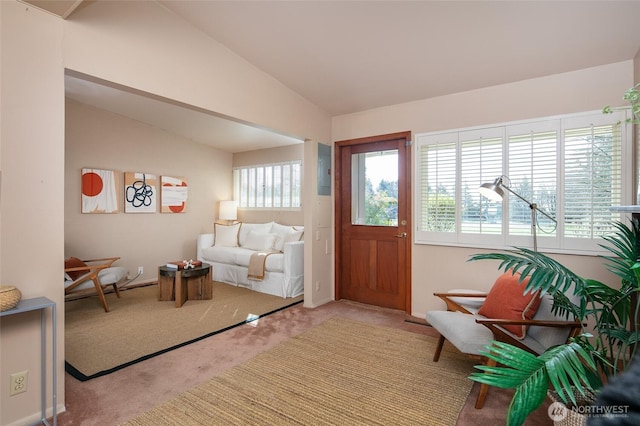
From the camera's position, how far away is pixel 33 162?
1932mm

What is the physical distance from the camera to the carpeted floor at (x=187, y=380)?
6.59 feet

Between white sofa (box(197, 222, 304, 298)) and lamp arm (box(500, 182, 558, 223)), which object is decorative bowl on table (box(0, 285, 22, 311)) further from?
lamp arm (box(500, 182, 558, 223))

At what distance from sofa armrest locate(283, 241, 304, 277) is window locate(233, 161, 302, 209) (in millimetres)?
1527

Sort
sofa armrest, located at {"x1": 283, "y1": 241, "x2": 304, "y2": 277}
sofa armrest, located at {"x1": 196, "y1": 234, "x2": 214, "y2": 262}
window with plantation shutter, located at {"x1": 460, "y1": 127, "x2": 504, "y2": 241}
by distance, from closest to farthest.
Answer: window with plantation shutter, located at {"x1": 460, "y1": 127, "x2": 504, "y2": 241}, sofa armrest, located at {"x1": 283, "y1": 241, "x2": 304, "y2": 277}, sofa armrest, located at {"x1": 196, "y1": 234, "x2": 214, "y2": 262}

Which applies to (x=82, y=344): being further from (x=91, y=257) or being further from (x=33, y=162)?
(x=91, y=257)

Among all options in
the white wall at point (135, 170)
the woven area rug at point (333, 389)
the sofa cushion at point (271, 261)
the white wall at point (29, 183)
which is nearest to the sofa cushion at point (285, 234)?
the sofa cushion at point (271, 261)

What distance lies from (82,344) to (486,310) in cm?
360

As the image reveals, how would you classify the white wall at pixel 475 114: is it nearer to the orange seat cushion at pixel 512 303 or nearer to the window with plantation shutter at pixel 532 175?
the window with plantation shutter at pixel 532 175

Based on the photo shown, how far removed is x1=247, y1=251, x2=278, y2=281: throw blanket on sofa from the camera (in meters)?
4.84

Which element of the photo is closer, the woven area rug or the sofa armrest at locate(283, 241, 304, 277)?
the woven area rug

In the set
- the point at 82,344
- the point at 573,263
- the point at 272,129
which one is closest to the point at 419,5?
the point at 272,129

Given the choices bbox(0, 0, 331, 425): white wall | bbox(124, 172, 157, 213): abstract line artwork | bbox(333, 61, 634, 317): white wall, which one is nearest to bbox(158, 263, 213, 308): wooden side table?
bbox(124, 172, 157, 213): abstract line artwork

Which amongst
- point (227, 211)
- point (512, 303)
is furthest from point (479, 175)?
point (227, 211)

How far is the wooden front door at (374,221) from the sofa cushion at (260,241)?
1.43 metres
